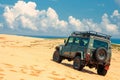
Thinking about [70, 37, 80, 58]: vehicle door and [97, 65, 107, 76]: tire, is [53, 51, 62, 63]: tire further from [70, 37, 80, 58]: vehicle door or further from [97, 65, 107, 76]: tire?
[97, 65, 107, 76]: tire

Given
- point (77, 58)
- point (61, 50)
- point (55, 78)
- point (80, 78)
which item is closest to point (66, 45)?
point (61, 50)

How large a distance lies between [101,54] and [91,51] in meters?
0.59

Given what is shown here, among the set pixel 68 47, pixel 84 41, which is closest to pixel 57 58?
pixel 68 47

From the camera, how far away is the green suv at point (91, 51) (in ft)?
60.8

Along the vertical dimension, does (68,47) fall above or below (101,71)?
above

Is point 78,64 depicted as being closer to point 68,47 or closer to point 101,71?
point 101,71

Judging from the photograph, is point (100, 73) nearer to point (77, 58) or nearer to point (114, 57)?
point (77, 58)

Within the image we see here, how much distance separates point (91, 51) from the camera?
61.0 ft

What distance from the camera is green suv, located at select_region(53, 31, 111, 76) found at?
18.5 meters

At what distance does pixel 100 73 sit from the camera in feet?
64.6

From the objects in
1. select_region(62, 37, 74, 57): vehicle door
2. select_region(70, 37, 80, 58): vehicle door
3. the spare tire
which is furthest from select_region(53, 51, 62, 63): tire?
the spare tire

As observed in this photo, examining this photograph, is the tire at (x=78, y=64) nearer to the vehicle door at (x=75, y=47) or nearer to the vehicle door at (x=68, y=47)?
the vehicle door at (x=75, y=47)

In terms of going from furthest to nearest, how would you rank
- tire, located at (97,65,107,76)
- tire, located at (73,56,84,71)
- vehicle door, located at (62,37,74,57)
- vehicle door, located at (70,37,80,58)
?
vehicle door, located at (62,37,74,57)
vehicle door, located at (70,37,80,58)
tire, located at (97,65,107,76)
tire, located at (73,56,84,71)

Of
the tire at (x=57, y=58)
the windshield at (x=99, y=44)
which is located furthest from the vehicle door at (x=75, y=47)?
the tire at (x=57, y=58)
